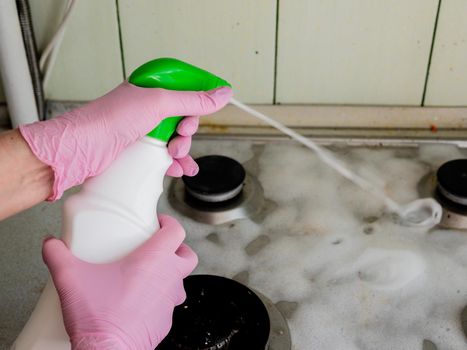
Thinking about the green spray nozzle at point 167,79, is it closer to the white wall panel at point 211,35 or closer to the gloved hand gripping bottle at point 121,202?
the gloved hand gripping bottle at point 121,202

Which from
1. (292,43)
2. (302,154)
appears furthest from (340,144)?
(292,43)

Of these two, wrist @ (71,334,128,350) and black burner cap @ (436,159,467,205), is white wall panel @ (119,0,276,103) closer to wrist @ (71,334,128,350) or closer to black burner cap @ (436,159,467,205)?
black burner cap @ (436,159,467,205)

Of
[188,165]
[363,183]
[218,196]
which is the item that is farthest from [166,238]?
[363,183]

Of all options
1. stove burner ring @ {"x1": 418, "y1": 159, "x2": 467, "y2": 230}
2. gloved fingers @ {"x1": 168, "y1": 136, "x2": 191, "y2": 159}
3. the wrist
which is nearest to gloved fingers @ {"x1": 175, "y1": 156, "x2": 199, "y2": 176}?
gloved fingers @ {"x1": 168, "y1": 136, "x2": 191, "y2": 159}

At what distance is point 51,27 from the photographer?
100 centimetres

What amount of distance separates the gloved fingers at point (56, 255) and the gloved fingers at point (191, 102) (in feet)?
0.56

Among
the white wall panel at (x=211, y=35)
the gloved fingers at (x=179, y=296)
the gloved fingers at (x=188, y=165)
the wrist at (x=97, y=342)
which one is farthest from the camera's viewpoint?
the white wall panel at (x=211, y=35)

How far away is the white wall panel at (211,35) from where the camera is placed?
974 millimetres

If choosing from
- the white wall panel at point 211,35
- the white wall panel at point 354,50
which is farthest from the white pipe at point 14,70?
the white wall panel at point 354,50

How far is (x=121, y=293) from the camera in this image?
23.8 inches

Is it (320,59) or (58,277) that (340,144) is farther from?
(58,277)

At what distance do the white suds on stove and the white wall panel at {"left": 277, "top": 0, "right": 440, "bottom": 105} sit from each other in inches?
4.9

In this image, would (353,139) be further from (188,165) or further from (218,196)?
(188,165)

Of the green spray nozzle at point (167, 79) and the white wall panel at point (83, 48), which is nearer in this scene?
the green spray nozzle at point (167, 79)
